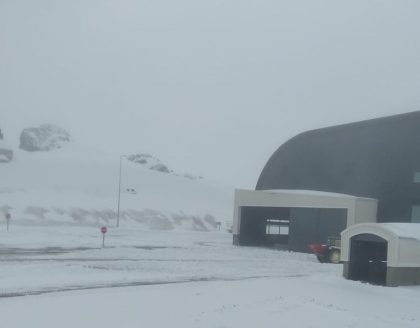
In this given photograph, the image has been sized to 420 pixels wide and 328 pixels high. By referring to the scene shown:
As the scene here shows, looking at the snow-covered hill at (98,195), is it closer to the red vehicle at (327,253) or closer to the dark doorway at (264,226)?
the dark doorway at (264,226)

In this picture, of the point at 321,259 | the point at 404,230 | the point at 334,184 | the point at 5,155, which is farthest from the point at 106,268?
the point at 5,155

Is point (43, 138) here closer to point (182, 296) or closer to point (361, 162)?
point (361, 162)

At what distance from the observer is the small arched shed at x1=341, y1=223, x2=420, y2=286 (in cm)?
1994

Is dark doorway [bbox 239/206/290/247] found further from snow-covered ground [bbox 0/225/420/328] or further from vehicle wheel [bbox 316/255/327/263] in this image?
snow-covered ground [bbox 0/225/420/328]

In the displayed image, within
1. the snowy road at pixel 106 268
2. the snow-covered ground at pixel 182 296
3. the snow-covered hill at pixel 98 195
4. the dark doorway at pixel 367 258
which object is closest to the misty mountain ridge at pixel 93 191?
the snow-covered hill at pixel 98 195

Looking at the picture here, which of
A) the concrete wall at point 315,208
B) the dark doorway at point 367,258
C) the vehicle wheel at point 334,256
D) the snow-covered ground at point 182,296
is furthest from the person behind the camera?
the concrete wall at point 315,208

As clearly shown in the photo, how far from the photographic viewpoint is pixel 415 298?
674 inches

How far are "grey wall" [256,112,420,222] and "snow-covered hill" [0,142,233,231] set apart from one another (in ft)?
76.9

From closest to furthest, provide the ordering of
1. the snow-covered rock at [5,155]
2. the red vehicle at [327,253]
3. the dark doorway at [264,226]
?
the red vehicle at [327,253]
the dark doorway at [264,226]
the snow-covered rock at [5,155]

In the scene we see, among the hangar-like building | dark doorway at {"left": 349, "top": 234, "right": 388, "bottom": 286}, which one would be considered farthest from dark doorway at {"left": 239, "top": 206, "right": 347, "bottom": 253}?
dark doorway at {"left": 349, "top": 234, "right": 388, "bottom": 286}

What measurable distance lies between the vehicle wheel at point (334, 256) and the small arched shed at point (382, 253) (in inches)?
312

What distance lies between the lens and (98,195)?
3086 inches

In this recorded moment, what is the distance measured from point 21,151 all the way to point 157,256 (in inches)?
3222

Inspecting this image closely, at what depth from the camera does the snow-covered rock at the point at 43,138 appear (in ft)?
356
